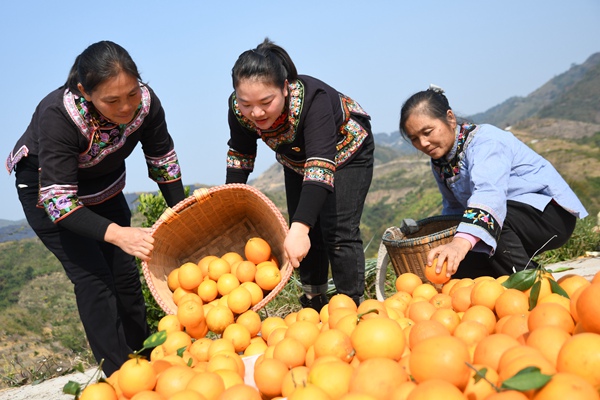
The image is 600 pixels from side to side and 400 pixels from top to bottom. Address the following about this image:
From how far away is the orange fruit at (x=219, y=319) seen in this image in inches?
88.0

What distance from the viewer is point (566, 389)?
107 centimetres

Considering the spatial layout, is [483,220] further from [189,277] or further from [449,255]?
[189,277]

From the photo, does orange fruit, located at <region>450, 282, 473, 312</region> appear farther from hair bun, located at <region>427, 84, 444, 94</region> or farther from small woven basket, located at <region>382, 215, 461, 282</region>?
hair bun, located at <region>427, 84, 444, 94</region>

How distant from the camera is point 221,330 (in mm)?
2260

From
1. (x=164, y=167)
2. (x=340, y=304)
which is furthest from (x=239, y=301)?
(x=164, y=167)

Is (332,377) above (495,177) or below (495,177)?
below

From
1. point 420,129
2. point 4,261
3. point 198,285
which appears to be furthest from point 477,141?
point 4,261

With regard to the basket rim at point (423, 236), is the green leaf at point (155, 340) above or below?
above

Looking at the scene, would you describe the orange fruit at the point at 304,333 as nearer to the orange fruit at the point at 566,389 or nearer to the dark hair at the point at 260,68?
the orange fruit at the point at 566,389

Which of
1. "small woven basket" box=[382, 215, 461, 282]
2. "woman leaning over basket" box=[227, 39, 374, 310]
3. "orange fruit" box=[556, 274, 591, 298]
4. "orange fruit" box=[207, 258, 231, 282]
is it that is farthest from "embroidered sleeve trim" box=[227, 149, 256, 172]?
"orange fruit" box=[556, 274, 591, 298]

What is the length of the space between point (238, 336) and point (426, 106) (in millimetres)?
1711

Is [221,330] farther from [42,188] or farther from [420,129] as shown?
[420,129]

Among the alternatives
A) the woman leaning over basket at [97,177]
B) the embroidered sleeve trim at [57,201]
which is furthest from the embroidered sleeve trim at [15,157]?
the embroidered sleeve trim at [57,201]

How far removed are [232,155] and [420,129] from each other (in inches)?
44.7
